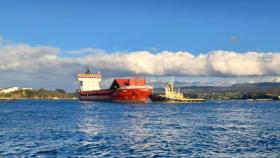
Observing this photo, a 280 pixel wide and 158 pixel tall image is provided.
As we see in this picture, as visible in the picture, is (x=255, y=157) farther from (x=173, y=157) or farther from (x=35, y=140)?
(x=35, y=140)

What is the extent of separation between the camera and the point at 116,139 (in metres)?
50.2

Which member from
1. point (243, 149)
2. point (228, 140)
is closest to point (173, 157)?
point (243, 149)

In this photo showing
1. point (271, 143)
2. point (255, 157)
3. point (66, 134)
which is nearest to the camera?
point (255, 157)

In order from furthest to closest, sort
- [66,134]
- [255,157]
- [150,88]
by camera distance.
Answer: [150,88] < [66,134] < [255,157]

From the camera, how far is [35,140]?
48.9m

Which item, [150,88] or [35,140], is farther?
[150,88]

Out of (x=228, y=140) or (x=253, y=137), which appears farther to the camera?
(x=253, y=137)

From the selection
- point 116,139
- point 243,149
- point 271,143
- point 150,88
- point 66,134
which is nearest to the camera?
point 243,149

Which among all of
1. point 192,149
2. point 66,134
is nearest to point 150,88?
point 66,134

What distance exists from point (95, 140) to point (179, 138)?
8799 mm

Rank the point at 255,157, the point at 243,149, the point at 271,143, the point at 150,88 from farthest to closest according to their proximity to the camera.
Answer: the point at 150,88 < the point at 271,143 < the point at 243,149 < the point at 255,157

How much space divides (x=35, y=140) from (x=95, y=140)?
590cm

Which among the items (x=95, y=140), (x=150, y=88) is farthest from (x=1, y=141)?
(x=150, y=88)

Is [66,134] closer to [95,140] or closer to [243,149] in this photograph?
[95,140]
